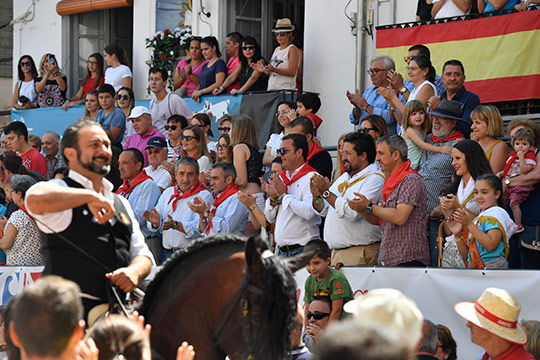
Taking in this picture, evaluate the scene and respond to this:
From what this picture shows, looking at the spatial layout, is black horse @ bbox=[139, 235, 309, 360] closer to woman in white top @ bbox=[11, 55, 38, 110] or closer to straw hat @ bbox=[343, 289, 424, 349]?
straw hat @ bbox=[343, 289, 424, 349]

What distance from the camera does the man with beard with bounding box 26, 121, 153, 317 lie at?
14.8 feet

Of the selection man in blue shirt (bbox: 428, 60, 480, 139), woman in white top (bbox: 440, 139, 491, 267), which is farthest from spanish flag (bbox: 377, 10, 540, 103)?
woman in white top (bbox: 440, 139, 491, 267)

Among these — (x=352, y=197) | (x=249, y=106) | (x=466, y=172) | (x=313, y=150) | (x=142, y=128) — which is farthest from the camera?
(x=249, y=106)

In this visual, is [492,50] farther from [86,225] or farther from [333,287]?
[86,225]

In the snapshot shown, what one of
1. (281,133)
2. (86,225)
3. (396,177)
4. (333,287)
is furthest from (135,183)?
(86,225)

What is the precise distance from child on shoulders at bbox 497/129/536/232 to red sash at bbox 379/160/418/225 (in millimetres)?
986

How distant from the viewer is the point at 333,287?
25.7 feet

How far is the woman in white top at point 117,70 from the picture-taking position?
15133mm

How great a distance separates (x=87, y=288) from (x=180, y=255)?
1.82 ft

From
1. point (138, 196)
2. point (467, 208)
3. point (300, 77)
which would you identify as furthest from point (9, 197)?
point (467, 208)

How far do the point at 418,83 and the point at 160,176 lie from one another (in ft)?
12.4

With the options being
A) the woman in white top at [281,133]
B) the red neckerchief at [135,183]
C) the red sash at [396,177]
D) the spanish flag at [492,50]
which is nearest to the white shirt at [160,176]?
the red neckerchief at [135,183]

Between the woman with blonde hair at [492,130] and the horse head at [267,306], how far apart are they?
188 inches

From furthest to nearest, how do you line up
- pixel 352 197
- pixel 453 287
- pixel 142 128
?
pixel 142 128 → pixel 352 197 → pixel 453 287
